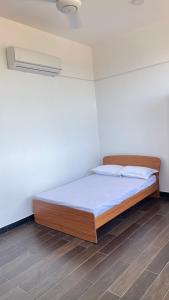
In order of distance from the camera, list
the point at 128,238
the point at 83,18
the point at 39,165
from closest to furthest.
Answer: the point at 128,238 → the point at 83,18 → the point at 39,165

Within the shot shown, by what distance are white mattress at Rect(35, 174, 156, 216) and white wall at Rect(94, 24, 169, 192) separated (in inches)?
25.3

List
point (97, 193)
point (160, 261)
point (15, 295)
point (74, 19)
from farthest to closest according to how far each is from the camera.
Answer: point (97, 193)
point (74, 19)
point (160, 261)
point (15, 295)

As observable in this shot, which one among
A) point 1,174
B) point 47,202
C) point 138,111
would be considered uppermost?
point 138,111

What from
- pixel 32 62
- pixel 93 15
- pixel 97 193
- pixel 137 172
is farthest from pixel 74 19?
pixel 137 172

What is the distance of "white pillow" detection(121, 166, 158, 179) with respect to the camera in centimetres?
337

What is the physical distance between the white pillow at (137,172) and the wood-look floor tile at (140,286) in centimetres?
161

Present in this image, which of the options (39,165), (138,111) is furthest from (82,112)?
(39,165)

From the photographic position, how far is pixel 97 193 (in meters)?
2.91

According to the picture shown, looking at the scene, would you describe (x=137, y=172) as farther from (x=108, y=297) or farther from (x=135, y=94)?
(x=108, y=297)

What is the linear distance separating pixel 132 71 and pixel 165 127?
3.52 feet

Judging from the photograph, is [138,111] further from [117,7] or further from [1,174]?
[1,174]

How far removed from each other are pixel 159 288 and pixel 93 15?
303 centimetres

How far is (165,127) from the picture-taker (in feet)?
11.4

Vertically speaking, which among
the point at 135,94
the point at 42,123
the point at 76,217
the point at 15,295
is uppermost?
the point at 135,94
